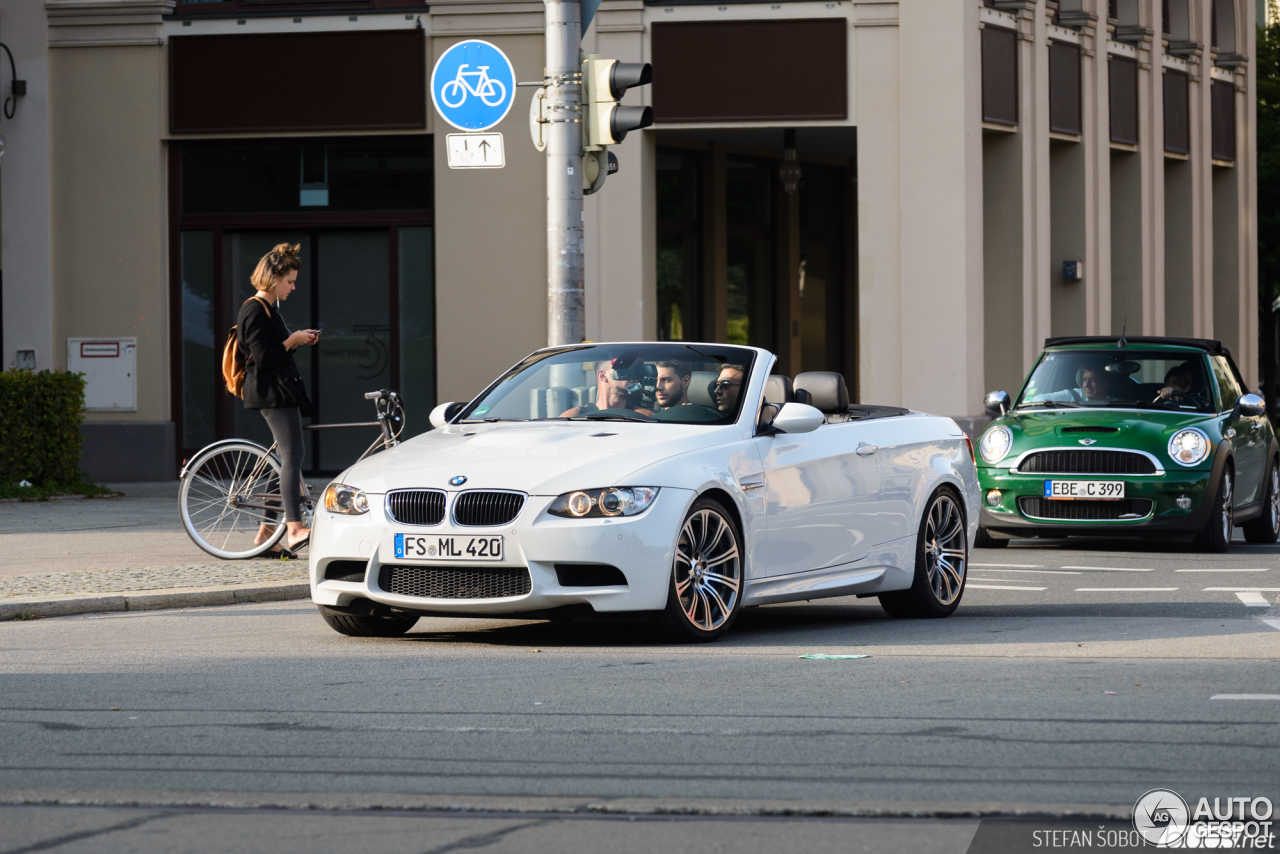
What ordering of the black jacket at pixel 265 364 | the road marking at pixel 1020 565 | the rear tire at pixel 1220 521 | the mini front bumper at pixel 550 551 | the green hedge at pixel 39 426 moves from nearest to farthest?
the mini front bumper at pixel 550 551 → the black jacket at pixel 265 364 → the road marking at pixel 1020 565 → the rear tire at pixel 1220 521 → the green hedge at pixel 39 426

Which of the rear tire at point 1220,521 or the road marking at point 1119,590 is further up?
the rear tire at point 1220,521

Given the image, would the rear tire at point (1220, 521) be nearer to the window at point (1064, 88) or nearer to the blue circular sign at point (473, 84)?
the blue circular sign at point (473, 84)

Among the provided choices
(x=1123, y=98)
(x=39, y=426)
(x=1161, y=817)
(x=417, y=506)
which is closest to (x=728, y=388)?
(x=417, y=506)

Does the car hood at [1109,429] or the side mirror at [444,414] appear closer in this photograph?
the side mirror at [444,414]

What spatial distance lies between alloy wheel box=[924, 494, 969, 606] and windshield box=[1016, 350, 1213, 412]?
481 cm

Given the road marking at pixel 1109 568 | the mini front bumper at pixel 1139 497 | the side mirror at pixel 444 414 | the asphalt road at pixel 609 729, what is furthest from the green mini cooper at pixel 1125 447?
the side mirror at pixel 444 414

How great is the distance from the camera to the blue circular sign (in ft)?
50.5

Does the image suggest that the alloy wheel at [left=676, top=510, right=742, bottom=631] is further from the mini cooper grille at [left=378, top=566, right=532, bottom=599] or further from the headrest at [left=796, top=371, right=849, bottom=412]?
the headrest at [left=796, top=371, right=849, bottom=412]

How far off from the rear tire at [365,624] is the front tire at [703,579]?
144 cm

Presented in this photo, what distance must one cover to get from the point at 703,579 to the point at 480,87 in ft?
27.2

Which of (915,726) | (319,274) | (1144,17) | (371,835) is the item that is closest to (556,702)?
(915,726)

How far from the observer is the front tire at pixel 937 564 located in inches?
395

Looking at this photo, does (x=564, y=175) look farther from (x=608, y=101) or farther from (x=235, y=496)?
(x=235, y=496)

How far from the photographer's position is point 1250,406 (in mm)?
14867
